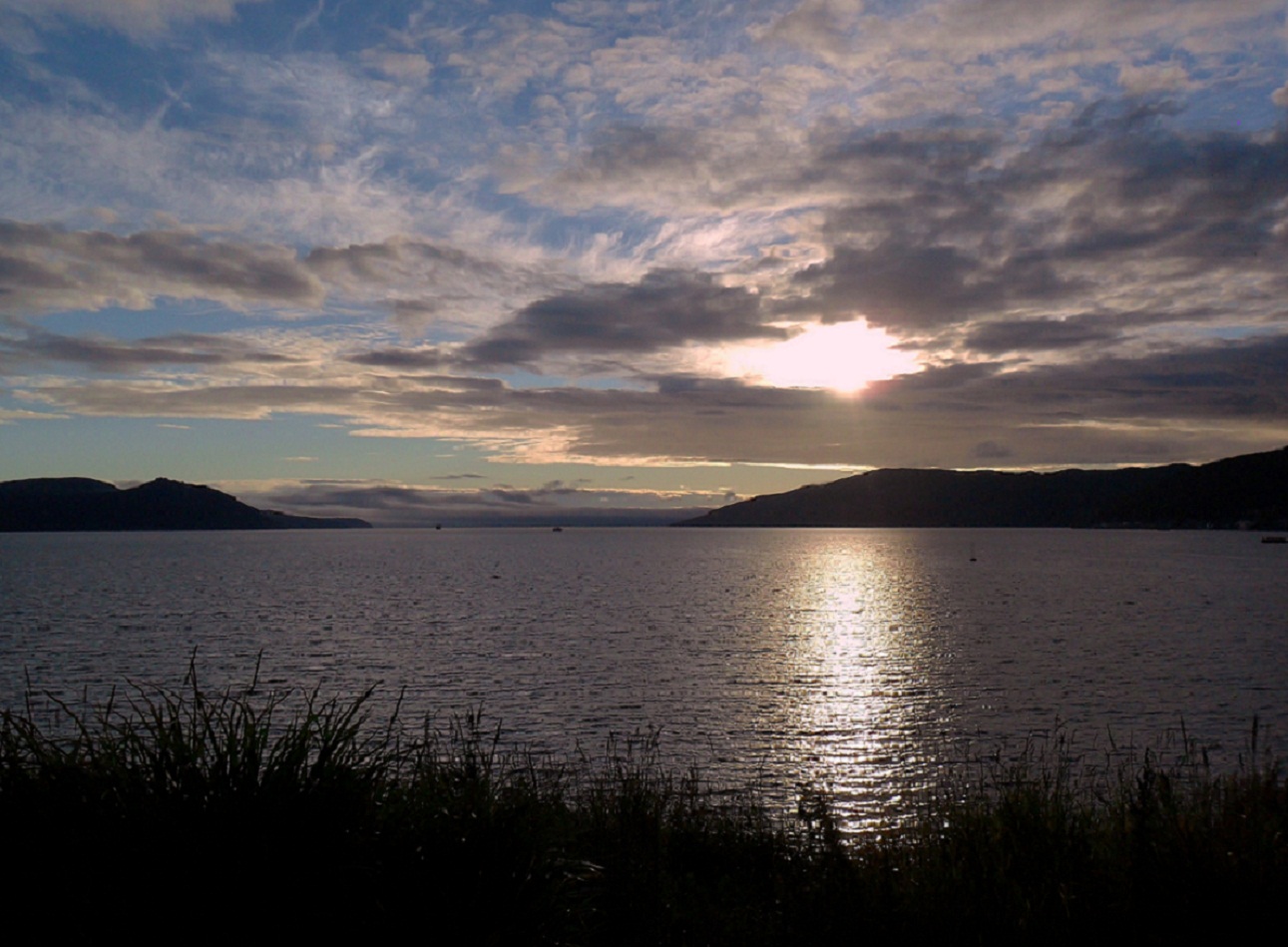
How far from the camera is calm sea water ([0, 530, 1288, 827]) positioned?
28812 mm

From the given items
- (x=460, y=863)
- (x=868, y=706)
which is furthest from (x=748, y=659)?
(x=460, y=863)

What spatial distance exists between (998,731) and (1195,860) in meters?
22.3

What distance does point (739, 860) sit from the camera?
13.0m

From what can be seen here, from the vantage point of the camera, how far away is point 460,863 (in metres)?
7.01

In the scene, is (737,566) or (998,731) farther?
(737,566)

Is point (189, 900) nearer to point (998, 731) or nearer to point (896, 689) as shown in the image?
point (998, 731)

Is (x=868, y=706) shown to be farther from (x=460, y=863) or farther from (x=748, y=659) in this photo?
(x=460, y=863)

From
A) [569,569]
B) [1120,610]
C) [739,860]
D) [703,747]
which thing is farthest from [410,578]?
[739,860]

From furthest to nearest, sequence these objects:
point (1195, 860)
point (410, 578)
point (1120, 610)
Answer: point (410, 578)
point (1120, 610)
point (1195, 860)

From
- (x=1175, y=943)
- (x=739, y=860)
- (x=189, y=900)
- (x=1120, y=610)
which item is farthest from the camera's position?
(x=1120, y=610)

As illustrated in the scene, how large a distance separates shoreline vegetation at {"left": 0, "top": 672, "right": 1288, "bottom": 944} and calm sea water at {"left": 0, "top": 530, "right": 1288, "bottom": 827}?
149 centimetres

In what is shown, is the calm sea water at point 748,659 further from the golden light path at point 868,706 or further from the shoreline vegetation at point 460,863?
the shoreline vegetation at point 460,863

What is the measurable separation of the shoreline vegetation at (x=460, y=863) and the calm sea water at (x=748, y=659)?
58.6 inches

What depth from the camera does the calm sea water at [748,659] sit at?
28.8 metres
